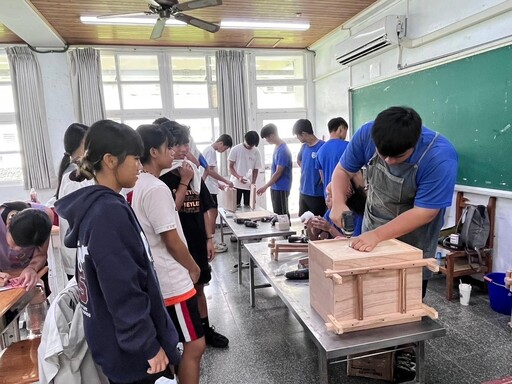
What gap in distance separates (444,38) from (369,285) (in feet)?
10.1

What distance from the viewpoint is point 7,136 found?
545 centimetres

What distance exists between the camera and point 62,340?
3.90ft

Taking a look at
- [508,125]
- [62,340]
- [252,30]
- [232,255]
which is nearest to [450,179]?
[62,340]

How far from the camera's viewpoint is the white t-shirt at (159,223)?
1.45 metres

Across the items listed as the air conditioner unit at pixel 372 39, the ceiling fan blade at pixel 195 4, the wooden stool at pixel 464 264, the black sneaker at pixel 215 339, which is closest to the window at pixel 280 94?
the air conditioner unit at pixel 372 39

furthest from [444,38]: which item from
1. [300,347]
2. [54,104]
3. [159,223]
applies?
[54,104]

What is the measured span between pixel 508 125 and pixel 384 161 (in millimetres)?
1826

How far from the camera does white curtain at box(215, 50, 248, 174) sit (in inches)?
230

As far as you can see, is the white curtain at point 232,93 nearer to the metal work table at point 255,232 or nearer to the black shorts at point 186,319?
the metal work table at point 255,232

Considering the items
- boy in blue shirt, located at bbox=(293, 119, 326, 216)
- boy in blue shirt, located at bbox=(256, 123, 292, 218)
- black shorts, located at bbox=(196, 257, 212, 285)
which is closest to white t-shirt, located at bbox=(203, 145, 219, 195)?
boy in blue shirt, located at bbox=(256, 123, 292, 218)

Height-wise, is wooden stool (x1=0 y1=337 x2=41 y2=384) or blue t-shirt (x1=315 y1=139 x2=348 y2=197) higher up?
blue t-shirt (x1=315 y1=139 x2=348 y2=197)

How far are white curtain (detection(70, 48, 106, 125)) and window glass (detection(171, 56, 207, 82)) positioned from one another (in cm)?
116

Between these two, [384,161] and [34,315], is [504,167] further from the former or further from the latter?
[34,315]

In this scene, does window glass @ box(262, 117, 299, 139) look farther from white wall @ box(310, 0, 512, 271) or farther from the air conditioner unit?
the air conditioner unit
